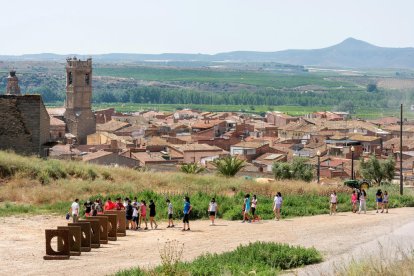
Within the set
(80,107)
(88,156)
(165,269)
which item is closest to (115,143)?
(88,156)

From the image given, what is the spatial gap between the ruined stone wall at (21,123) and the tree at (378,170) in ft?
76.0

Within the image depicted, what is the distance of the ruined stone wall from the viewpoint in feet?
108

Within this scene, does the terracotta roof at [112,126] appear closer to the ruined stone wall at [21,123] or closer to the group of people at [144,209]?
the ruined stone wall at [21,123]

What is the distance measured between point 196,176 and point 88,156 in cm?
2561

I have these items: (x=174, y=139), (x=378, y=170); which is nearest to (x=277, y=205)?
(x=378, y=170)

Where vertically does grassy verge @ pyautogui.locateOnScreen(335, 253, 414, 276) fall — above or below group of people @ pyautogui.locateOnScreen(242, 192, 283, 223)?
above

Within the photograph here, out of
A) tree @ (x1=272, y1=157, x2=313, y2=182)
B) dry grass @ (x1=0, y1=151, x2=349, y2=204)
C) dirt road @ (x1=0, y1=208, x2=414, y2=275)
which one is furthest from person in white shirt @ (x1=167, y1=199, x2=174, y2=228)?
tree @ (x1=272, y1=157, x2=313, y2=182)

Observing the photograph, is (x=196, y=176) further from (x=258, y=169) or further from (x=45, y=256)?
(x=258, y=169)

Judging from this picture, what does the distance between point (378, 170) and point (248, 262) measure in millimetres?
35793

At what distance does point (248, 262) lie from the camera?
15477 millimetres

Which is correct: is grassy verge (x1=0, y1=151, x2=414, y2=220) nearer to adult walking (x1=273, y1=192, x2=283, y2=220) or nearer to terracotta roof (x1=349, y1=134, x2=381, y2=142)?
adult walking (x1=273, y1=192, x2=283, y2=220)

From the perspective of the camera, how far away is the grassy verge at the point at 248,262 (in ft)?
46.1

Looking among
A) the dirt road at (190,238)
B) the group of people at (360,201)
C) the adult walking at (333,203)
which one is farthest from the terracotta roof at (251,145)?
the dirt road at (190,238)

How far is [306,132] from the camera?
3691 inches
